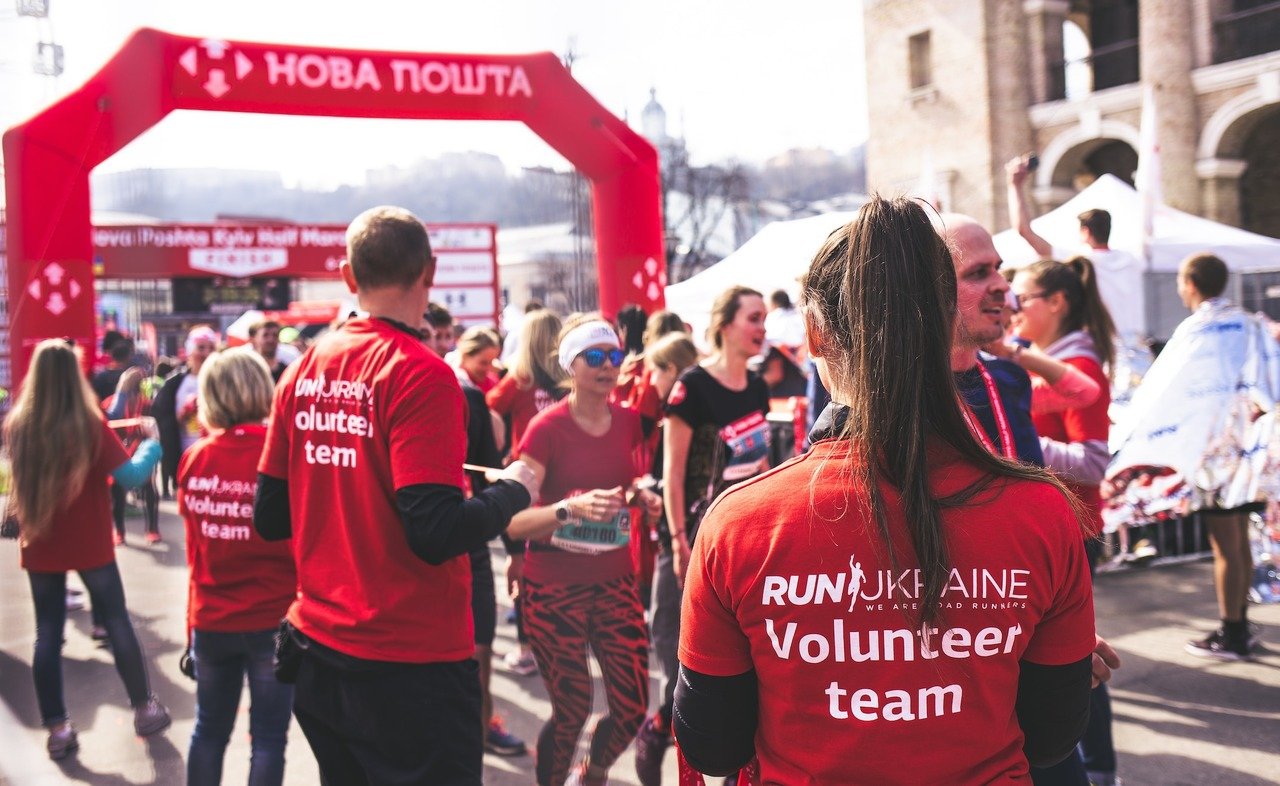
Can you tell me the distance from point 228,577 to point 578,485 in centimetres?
116

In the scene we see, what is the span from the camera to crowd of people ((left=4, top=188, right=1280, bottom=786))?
1.44 meters

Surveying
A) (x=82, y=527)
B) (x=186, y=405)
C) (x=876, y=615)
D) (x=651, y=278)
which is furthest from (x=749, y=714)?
(x=651, y=278)

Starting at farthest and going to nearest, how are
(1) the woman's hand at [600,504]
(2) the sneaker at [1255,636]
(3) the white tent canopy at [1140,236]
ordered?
1. (3) the white tent canopy at [1140,236]
2. (2) the sneaker at [1255,636]
3. (1) the woman's hand at [600,504]

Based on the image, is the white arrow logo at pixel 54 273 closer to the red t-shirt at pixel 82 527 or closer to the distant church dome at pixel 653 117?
the red t-shirt at pixel 82 527

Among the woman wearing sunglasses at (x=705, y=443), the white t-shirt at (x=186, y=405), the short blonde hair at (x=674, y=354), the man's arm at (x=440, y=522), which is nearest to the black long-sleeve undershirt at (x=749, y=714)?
the man's arm at (x=440, y=522)

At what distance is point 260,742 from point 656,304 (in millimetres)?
6203

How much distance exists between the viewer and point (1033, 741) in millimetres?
1550

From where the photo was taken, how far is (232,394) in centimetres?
361

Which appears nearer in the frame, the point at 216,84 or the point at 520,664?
the point at 520,664

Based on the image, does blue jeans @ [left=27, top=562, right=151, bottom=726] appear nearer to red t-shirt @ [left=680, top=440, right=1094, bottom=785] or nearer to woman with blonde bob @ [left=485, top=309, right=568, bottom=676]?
woman with blonde bob @ [left=485, top=309, right=568, bottom=676]

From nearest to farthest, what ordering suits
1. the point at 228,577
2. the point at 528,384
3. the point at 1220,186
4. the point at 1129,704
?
the point at 228,577
the point at 1129,704
the point at 528,384
the point at 1220,186

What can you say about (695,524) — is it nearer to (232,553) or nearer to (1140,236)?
(232,553)

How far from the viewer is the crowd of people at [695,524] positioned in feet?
4.71

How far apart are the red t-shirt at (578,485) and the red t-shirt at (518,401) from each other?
1.92 meters
